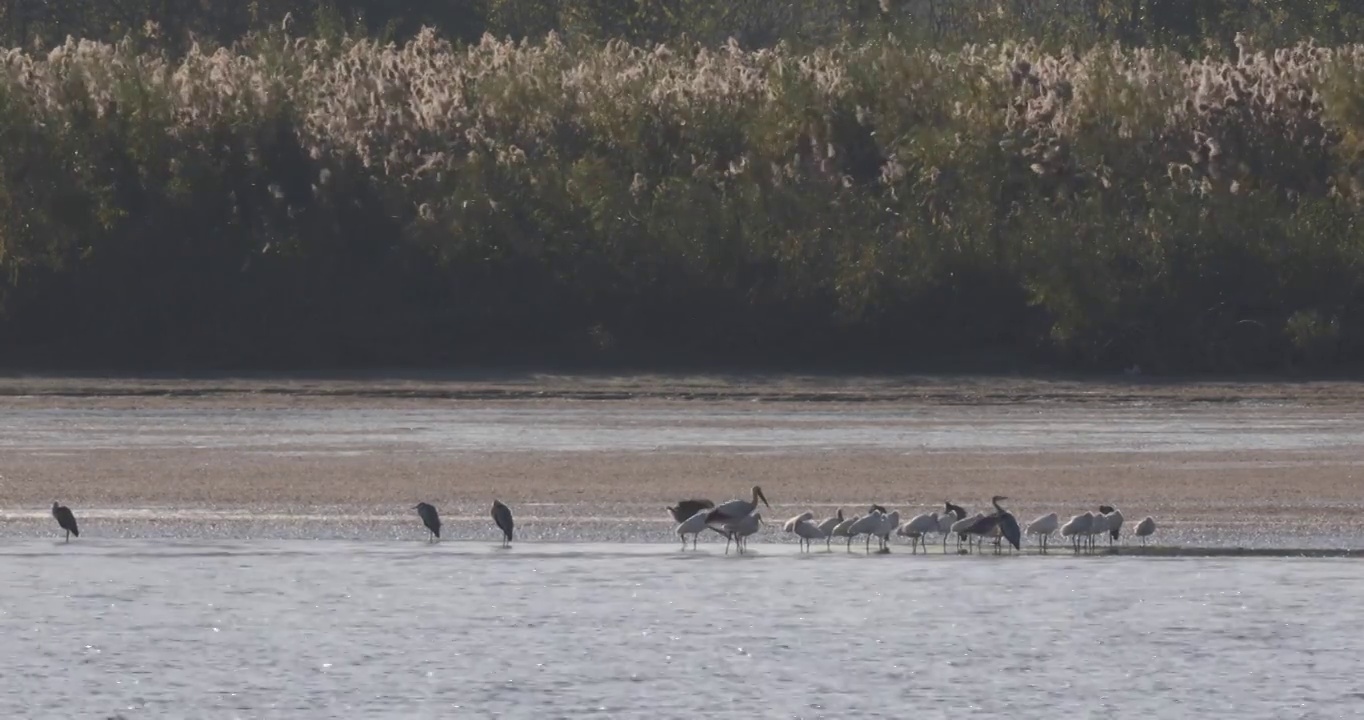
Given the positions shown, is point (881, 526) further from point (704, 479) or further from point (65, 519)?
point (65, 519)

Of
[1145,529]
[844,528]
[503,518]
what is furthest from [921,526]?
[503,518]

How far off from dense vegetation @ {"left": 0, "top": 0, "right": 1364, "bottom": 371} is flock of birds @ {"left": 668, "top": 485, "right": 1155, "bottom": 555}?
909 centimetres

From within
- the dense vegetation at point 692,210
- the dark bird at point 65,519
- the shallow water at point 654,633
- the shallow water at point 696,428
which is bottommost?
the shallow water at point 654,633

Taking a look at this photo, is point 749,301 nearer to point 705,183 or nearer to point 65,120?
point 705,183

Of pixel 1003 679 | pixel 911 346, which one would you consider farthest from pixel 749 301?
pixel 1003 679

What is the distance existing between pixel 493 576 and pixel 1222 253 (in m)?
12.2

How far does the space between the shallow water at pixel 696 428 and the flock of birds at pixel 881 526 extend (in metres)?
3.92

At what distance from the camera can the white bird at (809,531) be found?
46.0ft

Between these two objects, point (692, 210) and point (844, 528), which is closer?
point (844, 528)

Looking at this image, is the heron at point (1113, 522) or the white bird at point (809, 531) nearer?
the heron at point (1113, 522)

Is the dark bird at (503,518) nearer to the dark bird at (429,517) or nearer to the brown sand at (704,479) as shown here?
the dark bird at (429,517)

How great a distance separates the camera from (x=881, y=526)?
1395 cm

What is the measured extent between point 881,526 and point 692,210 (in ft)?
37.8

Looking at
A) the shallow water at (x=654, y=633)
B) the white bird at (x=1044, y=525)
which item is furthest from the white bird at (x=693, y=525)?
the white bird at (x=1044, y=525)
